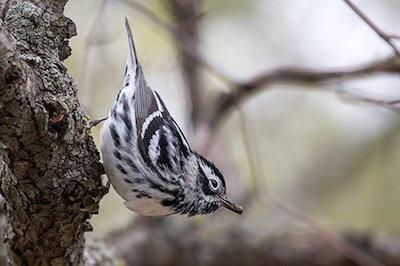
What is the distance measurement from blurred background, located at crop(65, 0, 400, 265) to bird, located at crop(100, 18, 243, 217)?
2.05ft

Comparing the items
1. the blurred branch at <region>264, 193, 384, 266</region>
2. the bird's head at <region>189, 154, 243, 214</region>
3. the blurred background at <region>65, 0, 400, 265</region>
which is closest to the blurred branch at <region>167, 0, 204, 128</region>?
the blurred background at <region>65, 0, 400, 265</region>

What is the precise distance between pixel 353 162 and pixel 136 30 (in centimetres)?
190

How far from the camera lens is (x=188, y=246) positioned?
3.94m

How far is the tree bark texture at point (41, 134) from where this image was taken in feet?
6.13

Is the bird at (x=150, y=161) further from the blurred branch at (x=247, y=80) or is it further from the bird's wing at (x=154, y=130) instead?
the blurred branch at (x=247, y=80)

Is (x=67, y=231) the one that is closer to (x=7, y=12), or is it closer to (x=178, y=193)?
(x=178, y=193)

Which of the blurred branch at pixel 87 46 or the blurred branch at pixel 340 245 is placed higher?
the blurred branch at pixel 87 46

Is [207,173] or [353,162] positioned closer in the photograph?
[207,173]

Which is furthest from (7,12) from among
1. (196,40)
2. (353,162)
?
(353,162)

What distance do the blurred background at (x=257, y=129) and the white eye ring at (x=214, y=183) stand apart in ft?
2.19

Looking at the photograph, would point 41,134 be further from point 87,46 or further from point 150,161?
point 87,46

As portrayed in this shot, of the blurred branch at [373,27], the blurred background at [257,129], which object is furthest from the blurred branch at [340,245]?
the blurred branch at [373,27]

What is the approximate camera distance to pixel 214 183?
2709 millimetres

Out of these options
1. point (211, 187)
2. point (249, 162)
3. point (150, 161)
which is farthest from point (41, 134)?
point (249, 162)
